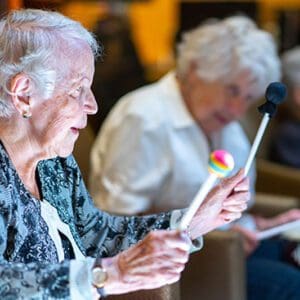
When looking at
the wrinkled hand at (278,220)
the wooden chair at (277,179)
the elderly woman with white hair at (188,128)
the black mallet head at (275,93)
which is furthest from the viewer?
the wooden chair at (277,179)

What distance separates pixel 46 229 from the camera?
4.38 ft

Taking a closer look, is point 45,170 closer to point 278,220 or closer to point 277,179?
point 278,220

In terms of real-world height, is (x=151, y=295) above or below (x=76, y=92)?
below

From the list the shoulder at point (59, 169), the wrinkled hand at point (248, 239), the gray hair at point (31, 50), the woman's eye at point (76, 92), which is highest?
the gray hair at point (31, 50)

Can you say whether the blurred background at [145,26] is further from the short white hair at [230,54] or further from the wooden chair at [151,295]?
the wooden chair at [151,295]

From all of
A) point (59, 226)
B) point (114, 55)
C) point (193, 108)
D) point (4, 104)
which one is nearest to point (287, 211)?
point (193, 108)

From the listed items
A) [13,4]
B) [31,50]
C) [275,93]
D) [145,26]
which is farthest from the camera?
[145,26]

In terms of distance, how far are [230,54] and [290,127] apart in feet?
2.68

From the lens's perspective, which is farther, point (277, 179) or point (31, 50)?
point (277, 179)

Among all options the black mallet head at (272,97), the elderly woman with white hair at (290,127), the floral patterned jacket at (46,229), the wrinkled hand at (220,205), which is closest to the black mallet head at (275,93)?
the black mallet head at (272,97)

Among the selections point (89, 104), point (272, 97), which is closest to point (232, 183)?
point (272, 97)

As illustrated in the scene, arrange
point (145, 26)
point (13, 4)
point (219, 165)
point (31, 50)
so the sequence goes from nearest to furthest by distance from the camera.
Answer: point (219, 165), point (31, 50), point (13, 4), point (145, 26)

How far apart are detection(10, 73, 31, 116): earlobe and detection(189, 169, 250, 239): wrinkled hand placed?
39 cm

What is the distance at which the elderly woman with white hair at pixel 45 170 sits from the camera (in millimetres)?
1127
